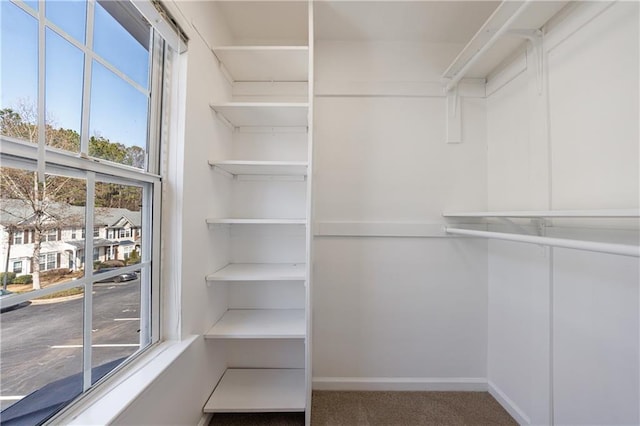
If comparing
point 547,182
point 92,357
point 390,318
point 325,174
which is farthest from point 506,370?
point 92,357

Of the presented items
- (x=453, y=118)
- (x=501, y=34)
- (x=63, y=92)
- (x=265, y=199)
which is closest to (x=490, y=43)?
(x=501, y=34)

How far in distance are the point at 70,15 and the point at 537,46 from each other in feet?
7.04

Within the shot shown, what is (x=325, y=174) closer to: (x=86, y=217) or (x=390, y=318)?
(x=390, y=318)

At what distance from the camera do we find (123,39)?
1.05 meters

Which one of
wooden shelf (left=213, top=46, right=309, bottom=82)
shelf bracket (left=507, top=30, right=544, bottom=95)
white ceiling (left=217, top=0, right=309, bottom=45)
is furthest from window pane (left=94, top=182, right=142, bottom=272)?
shelf bracket (left=507, top=30, right=544, bottom=95)

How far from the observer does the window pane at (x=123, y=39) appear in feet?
3.11

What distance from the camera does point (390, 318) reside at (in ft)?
6.14

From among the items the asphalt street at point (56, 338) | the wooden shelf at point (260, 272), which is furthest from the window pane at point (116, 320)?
the wooden shelf at point (260, 272)

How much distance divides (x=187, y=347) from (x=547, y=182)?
208 centimetres

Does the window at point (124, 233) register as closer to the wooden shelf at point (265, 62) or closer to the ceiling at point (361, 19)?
the wooden shelf at point (265, 62)

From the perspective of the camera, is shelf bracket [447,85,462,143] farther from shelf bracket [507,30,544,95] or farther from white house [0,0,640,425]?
shelf bracket [507,30,544,95]

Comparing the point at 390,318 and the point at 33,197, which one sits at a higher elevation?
the point at 33,197

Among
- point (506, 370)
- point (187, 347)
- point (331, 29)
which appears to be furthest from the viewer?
point (331, 29)

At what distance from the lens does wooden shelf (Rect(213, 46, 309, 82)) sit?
1.52m
